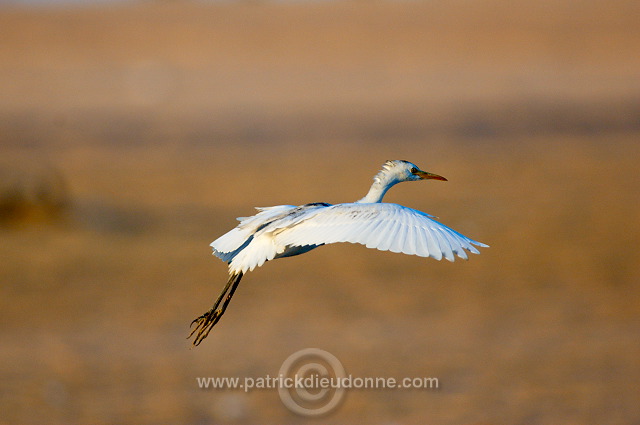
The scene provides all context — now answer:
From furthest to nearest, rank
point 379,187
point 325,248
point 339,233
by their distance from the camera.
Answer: point 325,248 < point 379,187 < point 339,233

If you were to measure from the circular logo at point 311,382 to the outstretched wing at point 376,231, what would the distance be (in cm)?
639

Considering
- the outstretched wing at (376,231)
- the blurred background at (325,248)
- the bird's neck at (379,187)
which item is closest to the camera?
the outstretched wing at (376,231)

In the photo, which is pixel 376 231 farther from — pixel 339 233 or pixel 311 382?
pixel 311 382

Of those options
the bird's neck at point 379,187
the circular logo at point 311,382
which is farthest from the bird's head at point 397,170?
the circular logo at point 311,382

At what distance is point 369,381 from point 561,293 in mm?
4410

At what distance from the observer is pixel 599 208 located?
1961 centimetres

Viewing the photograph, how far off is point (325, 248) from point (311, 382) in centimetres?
502

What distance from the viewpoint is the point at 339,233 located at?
5980 millimetres

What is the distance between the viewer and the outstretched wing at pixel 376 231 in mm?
5824

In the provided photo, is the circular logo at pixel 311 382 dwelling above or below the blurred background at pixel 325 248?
below

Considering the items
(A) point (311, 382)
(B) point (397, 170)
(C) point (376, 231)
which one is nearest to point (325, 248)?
(A) point (311, 382)

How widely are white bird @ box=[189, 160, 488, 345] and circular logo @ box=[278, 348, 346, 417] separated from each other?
231 inches

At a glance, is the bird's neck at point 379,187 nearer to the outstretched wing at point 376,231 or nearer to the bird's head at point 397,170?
the bird's head at point 397,170

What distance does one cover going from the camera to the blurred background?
12.8 m
